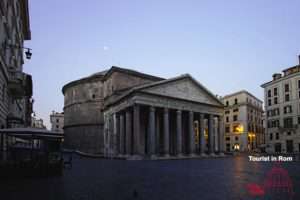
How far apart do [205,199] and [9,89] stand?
63.4ft

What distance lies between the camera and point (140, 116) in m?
47.4

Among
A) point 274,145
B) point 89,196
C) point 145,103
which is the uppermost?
point 145,103

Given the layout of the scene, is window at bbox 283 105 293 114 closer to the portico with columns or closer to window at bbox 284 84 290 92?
window at bbox 284 84 290 92

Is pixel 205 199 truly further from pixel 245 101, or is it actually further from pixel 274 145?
pixel 245 101

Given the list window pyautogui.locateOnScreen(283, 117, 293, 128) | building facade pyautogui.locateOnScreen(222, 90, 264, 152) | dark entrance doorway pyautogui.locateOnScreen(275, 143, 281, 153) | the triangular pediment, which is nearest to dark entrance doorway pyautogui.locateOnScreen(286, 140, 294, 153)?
dark entrance doorway pyautogui.locateOnScreen(275, 143, 281, 153)

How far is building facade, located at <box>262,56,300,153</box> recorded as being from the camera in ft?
178

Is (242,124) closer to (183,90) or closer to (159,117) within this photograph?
(159,117)

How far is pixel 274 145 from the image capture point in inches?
2325

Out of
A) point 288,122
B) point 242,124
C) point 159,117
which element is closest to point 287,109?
point 288,122

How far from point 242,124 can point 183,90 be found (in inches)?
1771

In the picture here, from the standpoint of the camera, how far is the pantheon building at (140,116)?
38562 millimetres

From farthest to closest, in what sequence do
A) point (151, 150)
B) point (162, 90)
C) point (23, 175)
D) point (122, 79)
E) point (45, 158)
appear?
point (122, 79), point (162, 90), point (151, 150), point (45, 158), point (23, 175)

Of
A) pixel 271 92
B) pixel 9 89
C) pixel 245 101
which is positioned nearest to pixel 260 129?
pixel 245 101

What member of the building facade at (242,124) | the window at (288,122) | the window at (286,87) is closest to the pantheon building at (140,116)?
the window at (288,122)
